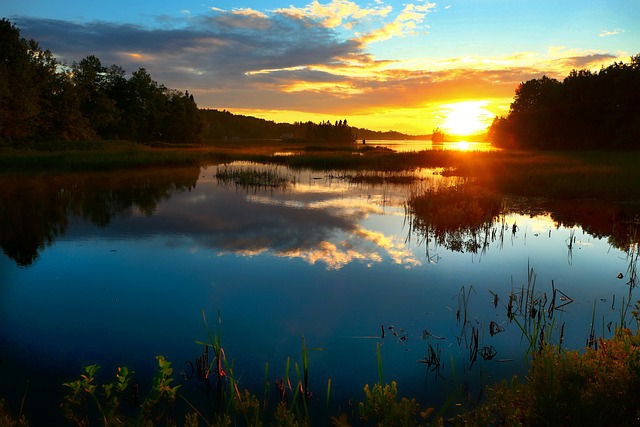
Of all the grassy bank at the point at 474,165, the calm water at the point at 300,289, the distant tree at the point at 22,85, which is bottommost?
the calm water at the point at 300,289

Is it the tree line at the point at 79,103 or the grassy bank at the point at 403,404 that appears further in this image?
the tree line at the point at 79,103

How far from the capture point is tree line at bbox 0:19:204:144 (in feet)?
178

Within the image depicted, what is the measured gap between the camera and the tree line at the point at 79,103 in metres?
54.2

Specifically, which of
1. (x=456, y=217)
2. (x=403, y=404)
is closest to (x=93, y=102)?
(x=456, y=217)

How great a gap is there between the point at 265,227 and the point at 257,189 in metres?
11.7

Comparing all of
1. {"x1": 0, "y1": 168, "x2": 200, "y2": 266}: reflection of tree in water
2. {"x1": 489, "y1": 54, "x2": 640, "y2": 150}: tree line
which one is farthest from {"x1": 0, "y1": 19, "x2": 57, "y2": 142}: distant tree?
{"x1": 489, "y1": 54, "x2": 640, "y2": 150}: tree line

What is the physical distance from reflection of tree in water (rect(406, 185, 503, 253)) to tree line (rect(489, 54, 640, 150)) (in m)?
53.2

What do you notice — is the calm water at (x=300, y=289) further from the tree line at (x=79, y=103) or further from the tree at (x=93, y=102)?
the tree at (x=93, y=102)

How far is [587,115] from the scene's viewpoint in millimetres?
71062

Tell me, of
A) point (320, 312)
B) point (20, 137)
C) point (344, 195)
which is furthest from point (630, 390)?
point (20, 137)

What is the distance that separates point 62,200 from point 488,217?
69.5 feet

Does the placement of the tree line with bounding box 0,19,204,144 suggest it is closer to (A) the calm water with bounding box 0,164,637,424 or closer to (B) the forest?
(B) the forest

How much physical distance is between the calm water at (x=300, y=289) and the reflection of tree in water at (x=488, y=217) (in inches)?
5.1

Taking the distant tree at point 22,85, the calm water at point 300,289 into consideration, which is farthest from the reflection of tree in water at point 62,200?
the distant tree at point 22,85
